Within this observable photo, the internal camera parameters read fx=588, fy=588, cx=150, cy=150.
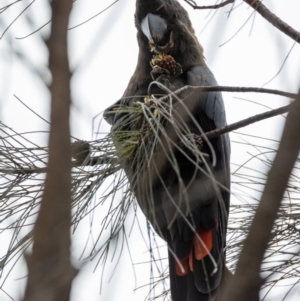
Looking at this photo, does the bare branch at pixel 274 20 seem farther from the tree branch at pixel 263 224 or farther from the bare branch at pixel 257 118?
the tree branch at pixel 263 224

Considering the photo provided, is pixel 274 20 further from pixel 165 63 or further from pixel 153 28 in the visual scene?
pixel 153 28

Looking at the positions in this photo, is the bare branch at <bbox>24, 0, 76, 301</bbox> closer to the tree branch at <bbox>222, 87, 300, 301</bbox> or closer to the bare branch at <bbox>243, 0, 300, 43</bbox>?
the tree branch at <bbox>222, 87, 300, 301</bbox>

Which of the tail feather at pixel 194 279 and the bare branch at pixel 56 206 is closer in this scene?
the bare branch at pixel 56 206

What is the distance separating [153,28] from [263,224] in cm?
217

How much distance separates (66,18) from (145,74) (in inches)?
81.1

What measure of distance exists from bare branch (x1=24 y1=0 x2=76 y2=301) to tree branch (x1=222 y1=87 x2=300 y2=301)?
0.20 meters

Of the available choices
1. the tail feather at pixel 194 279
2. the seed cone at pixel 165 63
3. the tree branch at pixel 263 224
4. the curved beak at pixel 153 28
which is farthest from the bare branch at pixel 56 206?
the curved beak at pixel 153 28

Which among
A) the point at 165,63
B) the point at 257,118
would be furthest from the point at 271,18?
the point at 165,63

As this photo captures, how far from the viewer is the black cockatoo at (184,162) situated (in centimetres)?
199

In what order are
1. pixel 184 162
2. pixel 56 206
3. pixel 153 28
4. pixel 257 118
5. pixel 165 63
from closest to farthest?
pixel 56 206
pixel 257 118
pixel 184 162
pixel 165 63
pixel 153 28

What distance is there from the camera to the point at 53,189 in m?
0.69

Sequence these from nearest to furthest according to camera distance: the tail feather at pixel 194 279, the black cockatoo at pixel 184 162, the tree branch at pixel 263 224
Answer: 1. the tree branch at pixel 263 224
2. the black cockatoo at pixel 184 162
3. the tail feather at pixel 194 279

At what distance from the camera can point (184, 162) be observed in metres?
2.18

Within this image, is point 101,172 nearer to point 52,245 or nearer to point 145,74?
point 52,245
